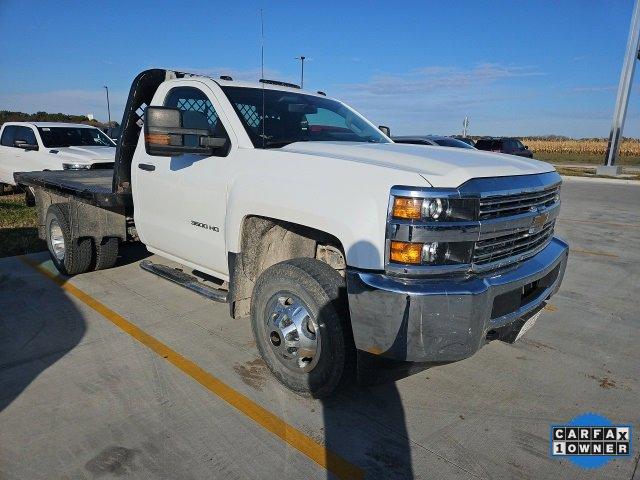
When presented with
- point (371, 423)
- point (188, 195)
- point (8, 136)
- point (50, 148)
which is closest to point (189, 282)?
point (188, 195)

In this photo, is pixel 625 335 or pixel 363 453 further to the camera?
pixel 625 335

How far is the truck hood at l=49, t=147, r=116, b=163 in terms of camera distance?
9444mm

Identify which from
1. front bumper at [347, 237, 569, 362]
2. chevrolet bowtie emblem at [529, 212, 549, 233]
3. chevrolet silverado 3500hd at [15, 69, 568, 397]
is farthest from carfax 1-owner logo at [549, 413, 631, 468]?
chevrolet bowtie emblem at [529, 212, 549, 233]

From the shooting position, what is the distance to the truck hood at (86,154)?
31.0 feet

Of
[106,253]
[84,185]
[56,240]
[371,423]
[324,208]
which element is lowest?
[371,423]

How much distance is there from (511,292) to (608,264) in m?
4.98

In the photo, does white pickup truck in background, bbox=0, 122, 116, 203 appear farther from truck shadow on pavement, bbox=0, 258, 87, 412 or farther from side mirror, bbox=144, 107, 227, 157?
side mirror, bbox=144, 107, 227, 157

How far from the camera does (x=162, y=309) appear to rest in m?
4.81

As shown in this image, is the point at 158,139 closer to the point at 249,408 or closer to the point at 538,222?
the point at 249,408

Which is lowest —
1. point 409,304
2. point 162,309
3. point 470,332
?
point 162,309

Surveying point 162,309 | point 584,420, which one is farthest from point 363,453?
point 162,309

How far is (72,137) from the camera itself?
35.9 ft

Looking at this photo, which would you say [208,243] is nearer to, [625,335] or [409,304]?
[409,304]

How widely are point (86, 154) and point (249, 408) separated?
830 cm
